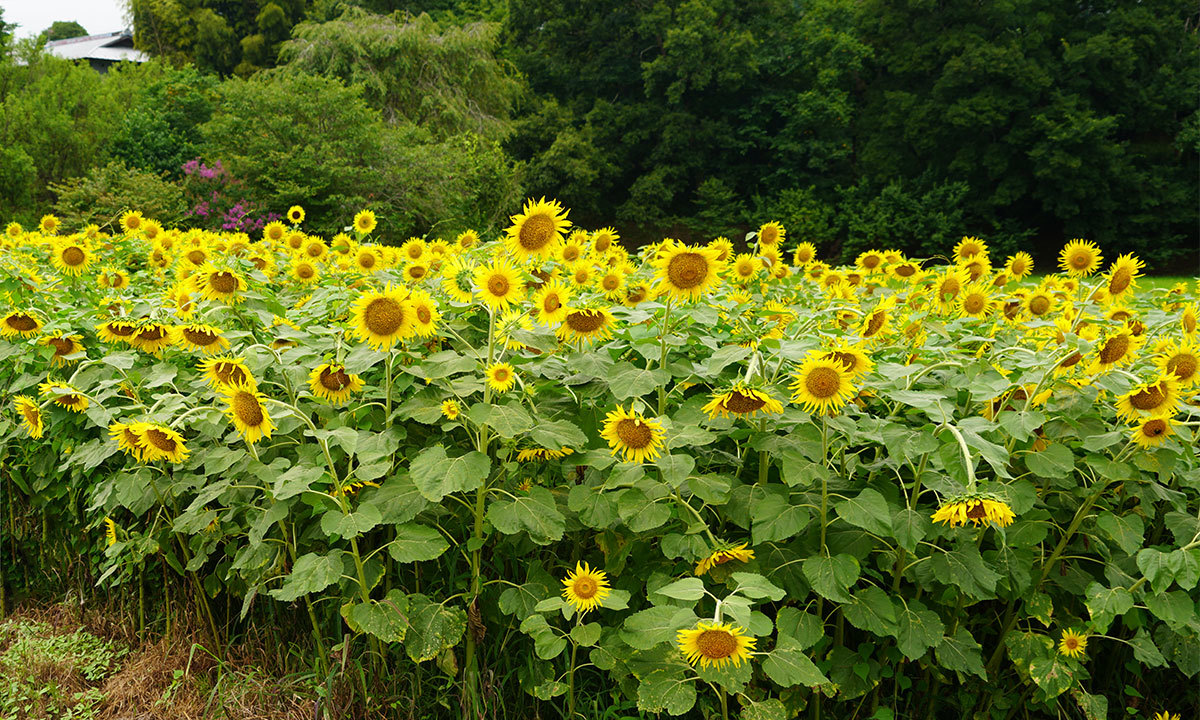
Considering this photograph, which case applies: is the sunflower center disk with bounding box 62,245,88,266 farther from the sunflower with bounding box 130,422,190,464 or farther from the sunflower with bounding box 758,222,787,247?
the sunflower with bounding box 758,222,787,247

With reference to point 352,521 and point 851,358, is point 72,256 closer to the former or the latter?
point 352,521

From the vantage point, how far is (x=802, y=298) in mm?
3699

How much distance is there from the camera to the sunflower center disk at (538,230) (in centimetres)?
191

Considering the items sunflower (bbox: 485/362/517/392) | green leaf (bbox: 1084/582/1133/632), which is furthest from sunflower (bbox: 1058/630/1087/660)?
sunflower (bbox: 485/362/517/392)

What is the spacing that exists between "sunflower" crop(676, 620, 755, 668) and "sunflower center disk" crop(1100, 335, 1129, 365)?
1.08 metres

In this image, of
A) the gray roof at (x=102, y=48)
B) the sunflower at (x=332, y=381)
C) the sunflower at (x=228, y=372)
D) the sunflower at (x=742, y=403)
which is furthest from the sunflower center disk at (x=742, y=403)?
the gray roof at (x=102, y=48)

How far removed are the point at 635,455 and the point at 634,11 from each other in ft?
90.3

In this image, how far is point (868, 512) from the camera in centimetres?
163

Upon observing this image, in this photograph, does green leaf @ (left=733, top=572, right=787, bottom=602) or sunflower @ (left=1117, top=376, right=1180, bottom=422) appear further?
sunflower @ (left=1117, top=376, right=1180, bottom=422)

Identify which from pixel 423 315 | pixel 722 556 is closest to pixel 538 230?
pixel 423 315

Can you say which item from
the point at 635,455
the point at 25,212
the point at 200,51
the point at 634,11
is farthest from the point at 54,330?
the point at 200,51

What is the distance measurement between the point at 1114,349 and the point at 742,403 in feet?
2.93

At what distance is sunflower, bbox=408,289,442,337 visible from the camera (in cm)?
180

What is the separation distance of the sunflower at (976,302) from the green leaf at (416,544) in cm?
211
